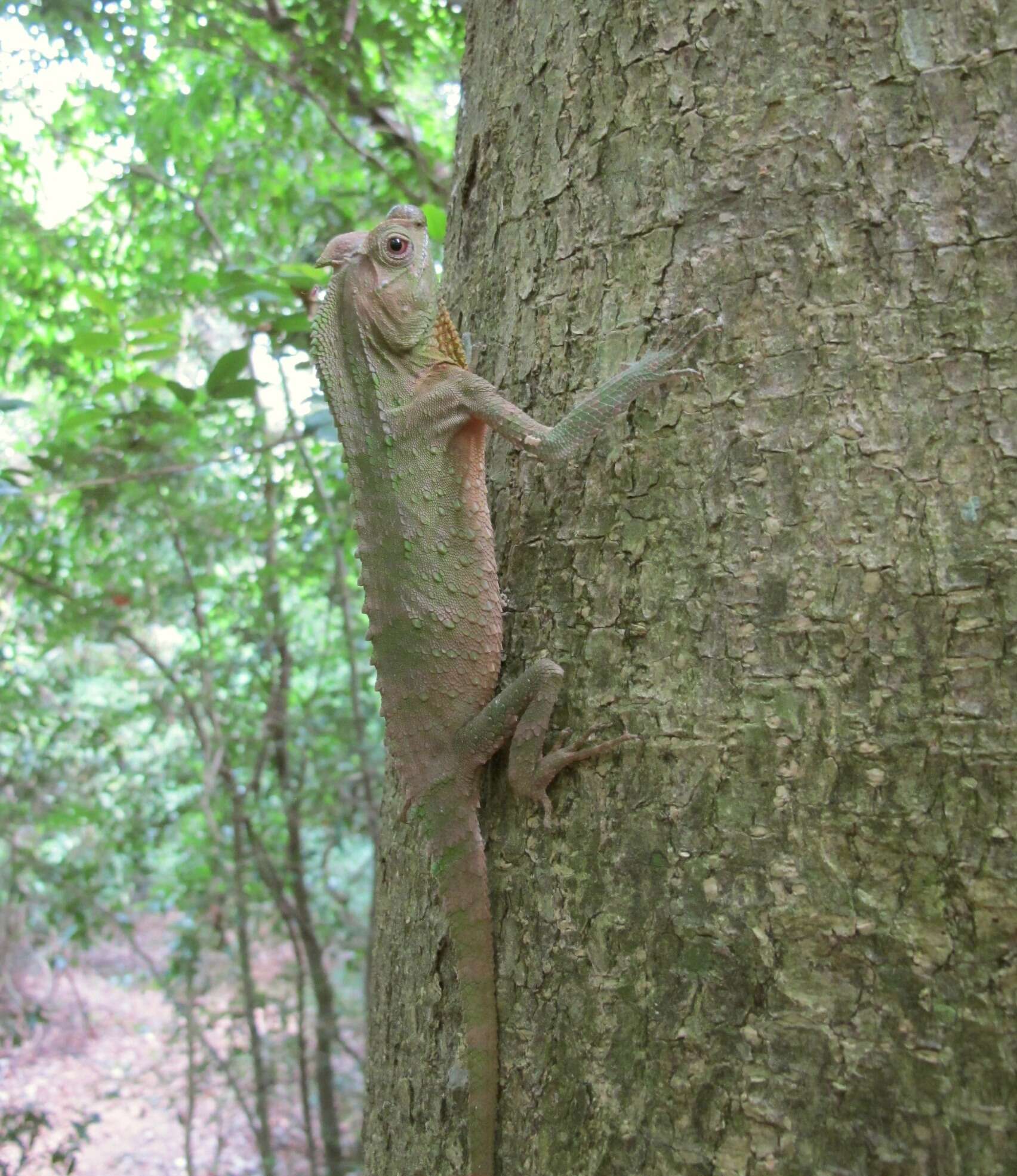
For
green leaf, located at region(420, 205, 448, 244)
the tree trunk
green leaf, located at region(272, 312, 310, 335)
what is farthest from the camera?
green leaf, located at region(272, 312, 310, 335)

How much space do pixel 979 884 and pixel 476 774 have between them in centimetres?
82

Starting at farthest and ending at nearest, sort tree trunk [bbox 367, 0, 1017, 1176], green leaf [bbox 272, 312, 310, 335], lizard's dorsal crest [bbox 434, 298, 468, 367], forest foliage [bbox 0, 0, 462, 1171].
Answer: forest foliage [bbox 0, 0, 462, 1171] → green leaf [bbox 272, 312, 310, 335] → lizard's dorsal crest [bbox 434, 298, 468, 367] → tree trunk [bbox 367, 0, 1017, 1176]

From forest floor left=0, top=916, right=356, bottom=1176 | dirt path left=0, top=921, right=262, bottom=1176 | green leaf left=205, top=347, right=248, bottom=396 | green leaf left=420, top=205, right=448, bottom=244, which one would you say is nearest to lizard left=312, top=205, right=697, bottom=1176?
green leaf left=420, top=205, right=448, bottom=244

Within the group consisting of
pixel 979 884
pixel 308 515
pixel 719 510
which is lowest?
pixel 979 884

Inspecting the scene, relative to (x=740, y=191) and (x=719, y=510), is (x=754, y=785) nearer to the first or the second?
(x=719, y=510)

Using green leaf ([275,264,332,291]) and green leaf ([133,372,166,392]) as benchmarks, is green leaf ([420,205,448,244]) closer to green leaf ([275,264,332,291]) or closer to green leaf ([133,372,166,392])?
green leaf ([275,264,332,291])

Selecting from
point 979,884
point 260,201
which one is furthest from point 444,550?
point 260,201

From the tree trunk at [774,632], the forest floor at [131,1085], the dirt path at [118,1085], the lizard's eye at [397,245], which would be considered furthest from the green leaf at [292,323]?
the dirt path at [118,1085]

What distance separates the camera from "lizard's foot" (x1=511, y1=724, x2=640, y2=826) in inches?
51.7

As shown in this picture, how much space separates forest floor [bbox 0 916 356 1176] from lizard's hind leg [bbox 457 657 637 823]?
512 centimetres

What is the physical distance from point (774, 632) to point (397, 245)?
1300 mm

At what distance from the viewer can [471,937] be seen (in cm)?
141

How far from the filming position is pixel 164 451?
4602mm

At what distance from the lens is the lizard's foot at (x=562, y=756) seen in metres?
1.31
